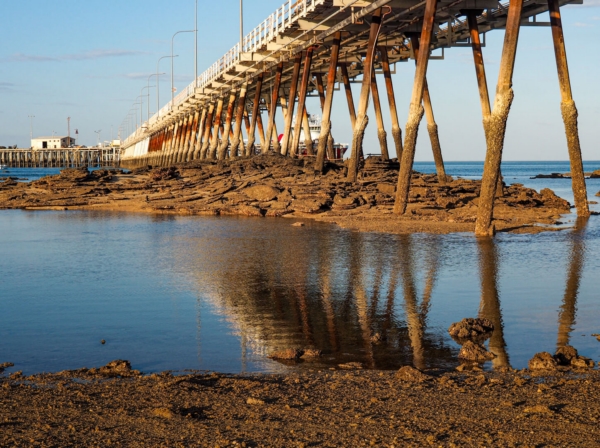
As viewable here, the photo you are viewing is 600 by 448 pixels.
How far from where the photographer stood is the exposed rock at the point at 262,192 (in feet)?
80.9

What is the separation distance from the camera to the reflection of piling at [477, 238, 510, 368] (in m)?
7.43

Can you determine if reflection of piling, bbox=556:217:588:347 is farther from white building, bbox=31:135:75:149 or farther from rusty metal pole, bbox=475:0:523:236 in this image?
white building, bbox=31:135:75:149

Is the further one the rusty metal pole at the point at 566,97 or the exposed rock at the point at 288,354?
the rusty metal pole at the point at 566,97

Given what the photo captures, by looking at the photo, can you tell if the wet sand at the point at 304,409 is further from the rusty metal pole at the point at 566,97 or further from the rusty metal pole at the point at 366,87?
the rusty metal pole at the point at 366,87

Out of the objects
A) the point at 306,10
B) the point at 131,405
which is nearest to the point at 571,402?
the point at 131,405

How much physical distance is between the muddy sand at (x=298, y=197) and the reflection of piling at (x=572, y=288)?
189 centimetres

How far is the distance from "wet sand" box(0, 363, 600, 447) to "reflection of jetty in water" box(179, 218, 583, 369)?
0.88 m

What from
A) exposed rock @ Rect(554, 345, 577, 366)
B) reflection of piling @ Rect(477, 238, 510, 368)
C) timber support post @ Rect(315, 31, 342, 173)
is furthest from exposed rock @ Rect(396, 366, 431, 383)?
timber support post @ Rect(315, 31, 342, 173)

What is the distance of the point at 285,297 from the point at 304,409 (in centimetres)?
469

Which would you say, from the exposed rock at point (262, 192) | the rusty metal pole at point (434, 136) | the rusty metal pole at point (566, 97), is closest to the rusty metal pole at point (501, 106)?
the rusty metal pole at point (566, 97)

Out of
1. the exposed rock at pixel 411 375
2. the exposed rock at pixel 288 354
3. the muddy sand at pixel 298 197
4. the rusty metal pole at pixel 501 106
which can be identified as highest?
the rusty metal pole at pixel 501 106

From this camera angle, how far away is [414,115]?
A: 2014 centimetres

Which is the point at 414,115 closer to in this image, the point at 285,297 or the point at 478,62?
the point at 478,62

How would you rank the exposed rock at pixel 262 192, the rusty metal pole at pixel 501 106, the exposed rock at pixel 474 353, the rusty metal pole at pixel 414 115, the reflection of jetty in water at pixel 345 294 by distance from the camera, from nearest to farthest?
1. the exposed rock at pixel 474 353
2. the reflection of jetty in water at pixel 345 294
3. the rusty metal pole at pixel 501 106
4. the rusty metal pole at pixel 414 115
5. the exposed rock at pixel 262 192
